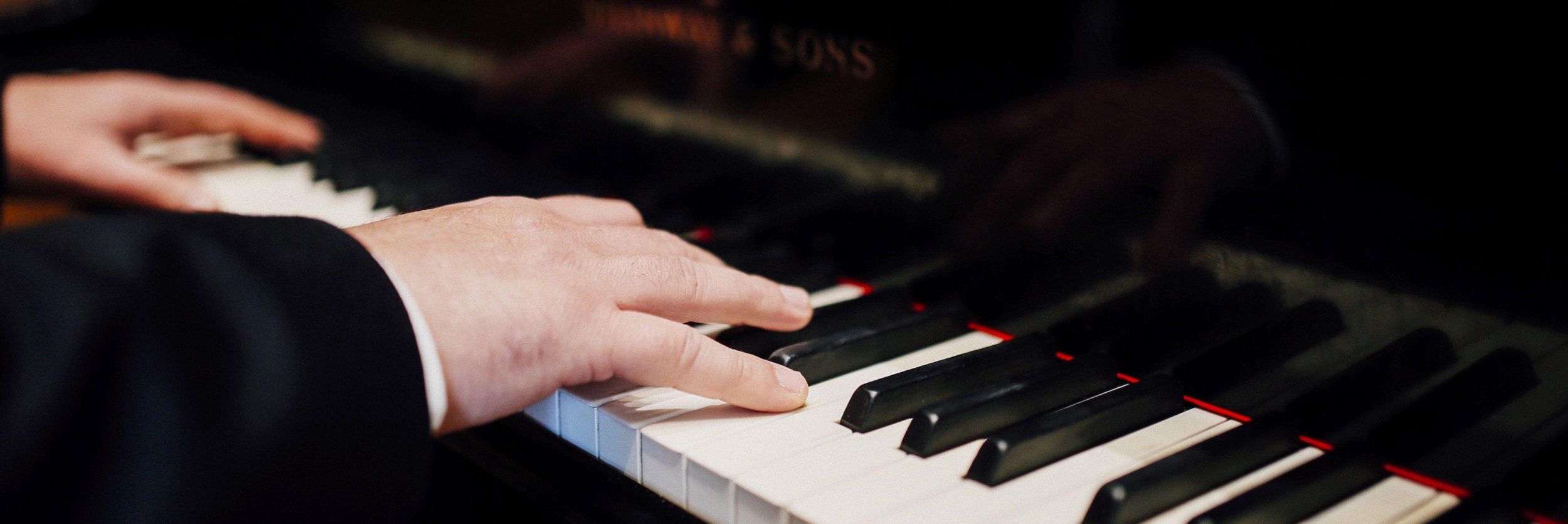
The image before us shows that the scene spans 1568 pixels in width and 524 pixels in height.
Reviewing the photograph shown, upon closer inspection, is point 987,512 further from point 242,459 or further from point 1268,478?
point 242,459

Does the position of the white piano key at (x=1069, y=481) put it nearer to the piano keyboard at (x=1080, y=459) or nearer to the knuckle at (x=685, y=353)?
the piano keyboard at (x=1080, y=459)

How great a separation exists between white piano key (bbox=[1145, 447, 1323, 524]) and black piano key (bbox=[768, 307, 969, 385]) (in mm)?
283

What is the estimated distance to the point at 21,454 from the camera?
0.56m

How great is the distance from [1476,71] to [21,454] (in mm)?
854

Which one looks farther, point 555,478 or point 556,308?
point 555,478

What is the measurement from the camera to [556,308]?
74cm

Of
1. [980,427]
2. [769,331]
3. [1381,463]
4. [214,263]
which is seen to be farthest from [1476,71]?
[214,263]

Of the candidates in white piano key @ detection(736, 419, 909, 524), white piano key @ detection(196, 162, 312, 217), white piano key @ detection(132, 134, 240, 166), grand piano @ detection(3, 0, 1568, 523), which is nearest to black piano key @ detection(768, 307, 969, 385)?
grand piano @ detection(3, 0, 1568, 523)

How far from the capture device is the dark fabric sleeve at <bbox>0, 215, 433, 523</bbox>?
22.9 inches

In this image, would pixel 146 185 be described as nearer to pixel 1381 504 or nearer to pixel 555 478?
pixel 555 478

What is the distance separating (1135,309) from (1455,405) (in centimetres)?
23

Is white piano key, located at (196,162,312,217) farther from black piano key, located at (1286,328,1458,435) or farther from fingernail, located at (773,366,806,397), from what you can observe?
black piano key, located at (1286,328,1458,435)

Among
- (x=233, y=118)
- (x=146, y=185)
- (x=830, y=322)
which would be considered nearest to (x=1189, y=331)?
(x=830, y=322)

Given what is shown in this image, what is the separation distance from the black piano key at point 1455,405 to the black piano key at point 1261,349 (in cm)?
7
